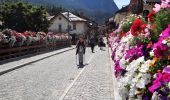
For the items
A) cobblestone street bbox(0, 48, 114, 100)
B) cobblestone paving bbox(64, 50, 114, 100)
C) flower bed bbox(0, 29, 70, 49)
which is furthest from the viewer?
flower bed bbox(0, 29, 70, 49)

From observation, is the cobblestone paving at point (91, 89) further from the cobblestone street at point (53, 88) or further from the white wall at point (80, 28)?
the white wall at point (80, 28)

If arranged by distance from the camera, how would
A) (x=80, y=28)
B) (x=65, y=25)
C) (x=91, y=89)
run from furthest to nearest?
(x=80, y=28), (x=65, y=25), (x=91, y=89)

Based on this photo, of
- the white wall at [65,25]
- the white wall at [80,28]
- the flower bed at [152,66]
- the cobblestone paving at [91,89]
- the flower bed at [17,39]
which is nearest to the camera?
the flower bed at [152,66]

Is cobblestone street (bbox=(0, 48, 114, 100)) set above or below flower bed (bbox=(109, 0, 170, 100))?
below

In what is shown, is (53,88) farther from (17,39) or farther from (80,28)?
(80,28)

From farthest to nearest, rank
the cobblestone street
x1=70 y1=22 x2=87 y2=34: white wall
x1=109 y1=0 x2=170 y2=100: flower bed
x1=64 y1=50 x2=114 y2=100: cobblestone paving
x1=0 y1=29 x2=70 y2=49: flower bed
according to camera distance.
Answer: x1=70 y1=22 x2=87 y2=34: white wall, x1=0 y1=29 x2=70 y2=49: flower bed, the cobblestone street, x1=64 y1=50 x2=114 y2=100: cobblestone paving, x1=109 y1=0 x2=170 y2=100: flower bed

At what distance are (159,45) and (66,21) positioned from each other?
104002 millimetres

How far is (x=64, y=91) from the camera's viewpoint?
1318 centimetres

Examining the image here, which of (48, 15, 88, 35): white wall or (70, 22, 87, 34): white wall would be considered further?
(70, 22, 87, 34): white wall

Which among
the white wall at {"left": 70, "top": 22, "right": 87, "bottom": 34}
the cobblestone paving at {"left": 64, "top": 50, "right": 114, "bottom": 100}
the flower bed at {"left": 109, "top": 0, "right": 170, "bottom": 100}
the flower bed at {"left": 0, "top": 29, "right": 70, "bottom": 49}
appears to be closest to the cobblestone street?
the cobblestone paving at {"left": 64, "top": 50, "right": 114, "bottom": 100}

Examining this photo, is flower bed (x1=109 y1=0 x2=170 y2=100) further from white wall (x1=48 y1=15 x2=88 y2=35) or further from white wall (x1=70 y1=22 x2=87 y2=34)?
white wall (x1=70 y1=22 x2=87 y2=34)

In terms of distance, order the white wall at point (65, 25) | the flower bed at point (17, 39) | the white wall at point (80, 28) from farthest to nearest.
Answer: the white wall at point (80, 28)
the white wall at point (65, 25)
the flower bed at point (17, 39)

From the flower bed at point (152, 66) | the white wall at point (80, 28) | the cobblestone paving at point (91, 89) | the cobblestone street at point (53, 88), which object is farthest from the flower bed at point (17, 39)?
the white wall at point (80, 28)

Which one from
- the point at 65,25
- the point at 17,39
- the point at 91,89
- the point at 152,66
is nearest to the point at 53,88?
the point at 91,89
